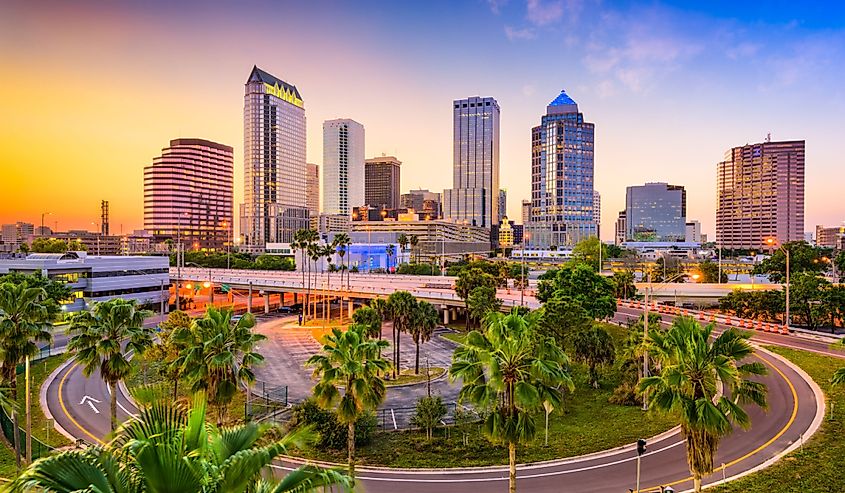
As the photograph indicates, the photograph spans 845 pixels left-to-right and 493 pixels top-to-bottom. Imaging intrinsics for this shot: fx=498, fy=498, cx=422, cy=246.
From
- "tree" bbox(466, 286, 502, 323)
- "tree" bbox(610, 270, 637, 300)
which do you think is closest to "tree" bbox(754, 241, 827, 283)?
"tree" bbox(610, 270, 637, 300)

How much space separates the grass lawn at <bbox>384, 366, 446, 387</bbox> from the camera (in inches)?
1857

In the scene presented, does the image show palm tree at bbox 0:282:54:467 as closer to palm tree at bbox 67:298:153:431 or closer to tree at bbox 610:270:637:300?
palm tree at bbox 67:298:153:431

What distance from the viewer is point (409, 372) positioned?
5122 cm

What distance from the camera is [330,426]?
31.6 metres

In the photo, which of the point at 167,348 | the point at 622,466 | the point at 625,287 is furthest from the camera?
the point at 625,287

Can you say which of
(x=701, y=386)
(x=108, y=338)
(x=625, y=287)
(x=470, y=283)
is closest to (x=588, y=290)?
(x=470, y=283)

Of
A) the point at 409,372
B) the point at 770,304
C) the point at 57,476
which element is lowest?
the point at 409,372

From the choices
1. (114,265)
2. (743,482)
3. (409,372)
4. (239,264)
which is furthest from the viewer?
(239,264)

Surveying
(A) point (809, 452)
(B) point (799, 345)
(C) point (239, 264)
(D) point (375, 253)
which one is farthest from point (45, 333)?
(D) point (375, 253)

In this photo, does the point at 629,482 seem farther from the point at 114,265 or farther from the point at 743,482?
the point at 114,265

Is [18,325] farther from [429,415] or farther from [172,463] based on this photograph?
[172,463]

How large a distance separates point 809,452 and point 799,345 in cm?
3086

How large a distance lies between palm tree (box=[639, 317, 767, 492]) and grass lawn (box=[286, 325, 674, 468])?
423 inches

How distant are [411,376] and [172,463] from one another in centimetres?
4413
